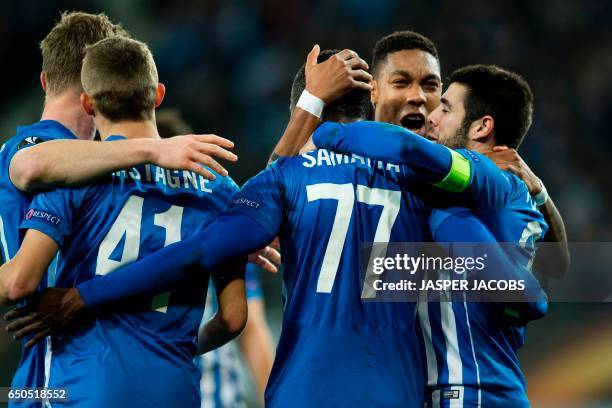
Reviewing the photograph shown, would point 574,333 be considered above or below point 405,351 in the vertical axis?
above

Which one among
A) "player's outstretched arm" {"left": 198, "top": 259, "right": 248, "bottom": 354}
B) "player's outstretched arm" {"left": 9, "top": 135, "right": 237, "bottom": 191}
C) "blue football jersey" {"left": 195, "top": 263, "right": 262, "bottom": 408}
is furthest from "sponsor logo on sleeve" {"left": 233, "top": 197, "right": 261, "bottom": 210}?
"blue football jersey" {"left": 195, "top": 263, "right": 262, "bottom": 408}

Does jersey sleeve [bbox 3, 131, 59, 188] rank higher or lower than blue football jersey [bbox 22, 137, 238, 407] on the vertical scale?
higher

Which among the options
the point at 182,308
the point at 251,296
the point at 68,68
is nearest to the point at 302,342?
the point at 182,308

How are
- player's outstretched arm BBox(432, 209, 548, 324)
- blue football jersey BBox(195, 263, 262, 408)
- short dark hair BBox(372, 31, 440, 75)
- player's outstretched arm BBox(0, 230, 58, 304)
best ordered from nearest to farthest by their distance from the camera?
player's outstretched arm BBox(0, 230, 58, 304) < player's outstretched arm BBox(432, 209, 548, 324) < short dark hair BBox(372, 31, 440, 75) < blue football jersey BBox(195, 263, 262, 408)

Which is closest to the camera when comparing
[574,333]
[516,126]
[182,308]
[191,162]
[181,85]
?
[191,162]

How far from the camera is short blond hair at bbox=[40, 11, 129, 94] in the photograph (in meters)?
3.64

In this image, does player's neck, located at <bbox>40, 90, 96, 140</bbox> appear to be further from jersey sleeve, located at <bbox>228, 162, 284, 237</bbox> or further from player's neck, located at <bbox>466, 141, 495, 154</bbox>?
player's neck, located at <bbox>466, 141, 495, 154</bbox>

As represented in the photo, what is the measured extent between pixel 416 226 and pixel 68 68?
68.7 inches

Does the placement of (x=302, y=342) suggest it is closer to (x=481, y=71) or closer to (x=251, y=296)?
(x=481, y=71)

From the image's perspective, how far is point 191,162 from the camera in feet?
9.71

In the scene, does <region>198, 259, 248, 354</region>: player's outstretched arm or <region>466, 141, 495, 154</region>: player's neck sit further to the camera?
<region>466, 141, 495, 154</region>: player's neck

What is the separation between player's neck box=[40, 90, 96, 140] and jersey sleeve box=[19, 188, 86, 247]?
606 millimetres

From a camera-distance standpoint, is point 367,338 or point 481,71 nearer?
point 367,338

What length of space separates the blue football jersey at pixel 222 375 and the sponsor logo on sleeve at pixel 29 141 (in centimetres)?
209
